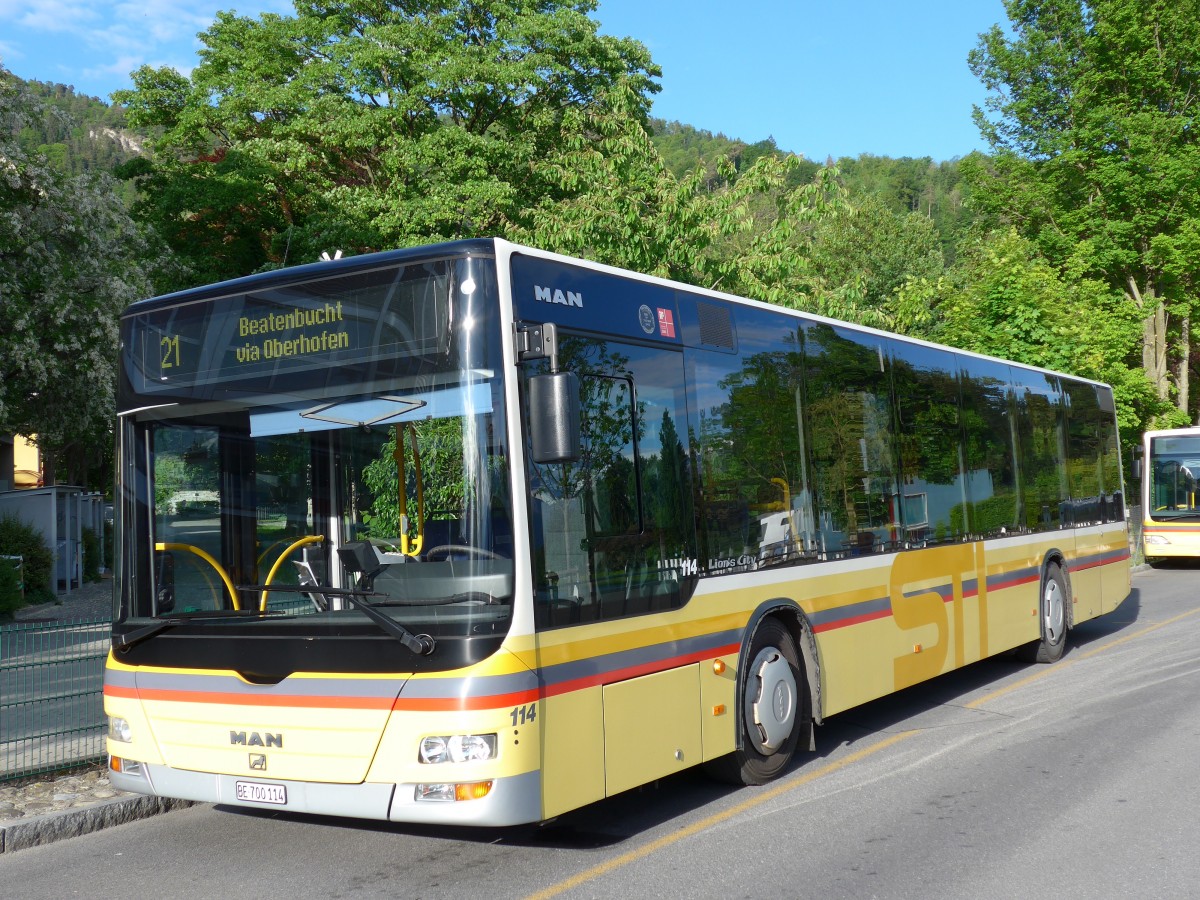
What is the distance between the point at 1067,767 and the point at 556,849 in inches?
145

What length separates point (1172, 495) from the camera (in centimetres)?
2636

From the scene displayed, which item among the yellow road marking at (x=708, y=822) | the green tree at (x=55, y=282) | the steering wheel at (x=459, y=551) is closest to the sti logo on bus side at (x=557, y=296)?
the steering wheel at (x=459, y=551)

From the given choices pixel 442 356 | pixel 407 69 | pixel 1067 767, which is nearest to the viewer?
pixel 442 356

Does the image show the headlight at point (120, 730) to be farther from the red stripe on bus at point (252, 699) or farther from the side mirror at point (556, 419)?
the side mirror at point (556, 419)

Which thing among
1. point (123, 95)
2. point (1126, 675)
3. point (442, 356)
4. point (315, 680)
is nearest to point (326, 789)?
point (315, 680)

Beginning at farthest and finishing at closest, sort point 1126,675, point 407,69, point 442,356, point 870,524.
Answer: point 407,69, point 1126,675, point 870,524, point 442,356

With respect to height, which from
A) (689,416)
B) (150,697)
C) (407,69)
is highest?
(407,69)

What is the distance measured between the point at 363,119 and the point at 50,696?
21.1 m

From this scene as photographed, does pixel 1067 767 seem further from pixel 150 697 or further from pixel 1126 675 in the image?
pixel 150 697

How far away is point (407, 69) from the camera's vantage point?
28.2 metres

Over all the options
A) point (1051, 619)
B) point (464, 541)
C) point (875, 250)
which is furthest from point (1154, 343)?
point (464, 541)

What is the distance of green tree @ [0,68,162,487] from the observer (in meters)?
20.5

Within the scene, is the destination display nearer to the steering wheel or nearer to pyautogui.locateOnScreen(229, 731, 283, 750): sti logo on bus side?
the steering wheel

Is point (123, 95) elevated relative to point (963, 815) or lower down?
elevated
